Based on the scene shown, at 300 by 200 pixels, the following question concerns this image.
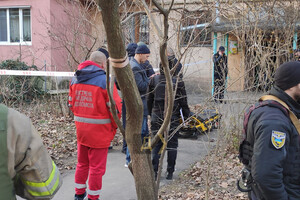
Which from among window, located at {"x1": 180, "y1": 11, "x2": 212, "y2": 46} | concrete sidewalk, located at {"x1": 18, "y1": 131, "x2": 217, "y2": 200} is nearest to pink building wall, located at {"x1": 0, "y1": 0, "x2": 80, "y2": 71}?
concrete sidewalk, located at {"x1": 18, "y1": 131, "x2": 217, "y2": 200}

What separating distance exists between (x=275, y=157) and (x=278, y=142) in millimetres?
103

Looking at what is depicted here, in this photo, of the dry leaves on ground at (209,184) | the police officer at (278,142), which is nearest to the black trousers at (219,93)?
the dry leaves on ground at (209,184)

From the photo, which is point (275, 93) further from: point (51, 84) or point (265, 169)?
point (51, 84)

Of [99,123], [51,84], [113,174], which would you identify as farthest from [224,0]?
[51,84]

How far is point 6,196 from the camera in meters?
1.84

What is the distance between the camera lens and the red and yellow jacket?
13.9 feet

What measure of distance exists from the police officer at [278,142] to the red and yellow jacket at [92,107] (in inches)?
84.5

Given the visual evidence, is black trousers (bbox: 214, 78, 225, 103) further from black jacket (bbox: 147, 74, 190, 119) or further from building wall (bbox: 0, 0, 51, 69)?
building wall (bbox: 0, 0, 51, 69)

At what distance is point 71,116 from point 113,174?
12.3 feet

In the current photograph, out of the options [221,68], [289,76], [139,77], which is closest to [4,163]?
[289,76]

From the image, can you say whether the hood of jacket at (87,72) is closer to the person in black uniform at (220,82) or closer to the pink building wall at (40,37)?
the person in black uniform at (220,82)

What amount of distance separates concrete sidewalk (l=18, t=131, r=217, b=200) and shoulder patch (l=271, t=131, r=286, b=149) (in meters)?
1.75

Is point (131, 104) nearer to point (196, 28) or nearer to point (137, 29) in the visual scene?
point (196, 28)

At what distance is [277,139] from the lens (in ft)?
7.57
